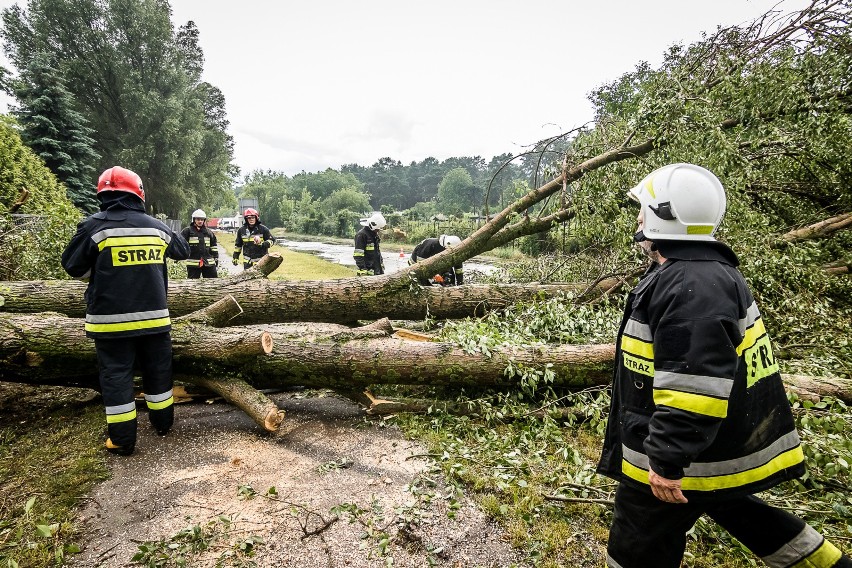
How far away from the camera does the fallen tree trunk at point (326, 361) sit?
10.2ft

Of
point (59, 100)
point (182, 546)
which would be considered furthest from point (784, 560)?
point (59, 100)

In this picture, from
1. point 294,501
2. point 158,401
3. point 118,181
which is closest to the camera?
point 294,501

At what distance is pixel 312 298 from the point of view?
13.7ft

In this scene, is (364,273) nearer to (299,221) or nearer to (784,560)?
(784,560)

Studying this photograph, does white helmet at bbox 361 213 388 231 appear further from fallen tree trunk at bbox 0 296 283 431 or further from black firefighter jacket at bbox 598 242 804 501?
black firefighter jacket at bbox 598 242 804 501

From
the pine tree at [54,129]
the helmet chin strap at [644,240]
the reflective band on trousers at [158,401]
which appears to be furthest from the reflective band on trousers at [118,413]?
the pine tree at [54,129]

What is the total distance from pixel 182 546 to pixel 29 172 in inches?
401

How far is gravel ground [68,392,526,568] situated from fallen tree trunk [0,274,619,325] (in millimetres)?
1254

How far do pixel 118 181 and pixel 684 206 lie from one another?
323 centimetres

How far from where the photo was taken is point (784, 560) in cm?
145

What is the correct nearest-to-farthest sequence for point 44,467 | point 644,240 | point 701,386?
point 701,386
point 644,240
point 44,467

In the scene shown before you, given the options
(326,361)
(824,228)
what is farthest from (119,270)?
(824,228)

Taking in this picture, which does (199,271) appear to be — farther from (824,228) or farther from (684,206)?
(824,228)

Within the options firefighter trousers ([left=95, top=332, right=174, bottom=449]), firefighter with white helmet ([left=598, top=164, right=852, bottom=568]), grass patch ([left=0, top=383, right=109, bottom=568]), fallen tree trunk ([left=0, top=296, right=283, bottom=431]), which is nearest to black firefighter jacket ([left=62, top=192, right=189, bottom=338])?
firefighter trousers ([left=95, top=332, right=174, bottom=449])
